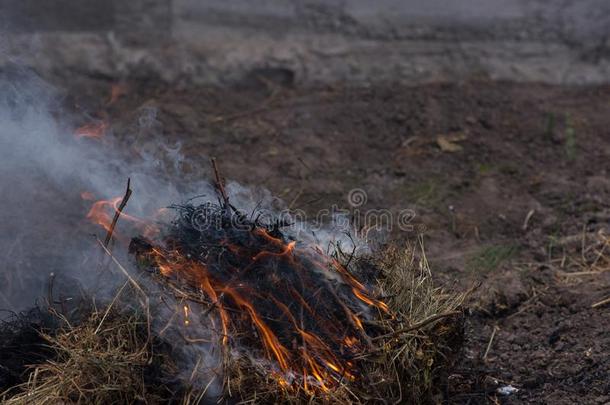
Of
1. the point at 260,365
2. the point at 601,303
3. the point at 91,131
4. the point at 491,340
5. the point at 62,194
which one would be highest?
the point at 91,131

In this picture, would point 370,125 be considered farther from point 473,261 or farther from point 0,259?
point 0,259

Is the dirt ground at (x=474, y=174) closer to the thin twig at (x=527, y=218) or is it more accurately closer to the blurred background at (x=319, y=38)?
the thin twig at (x=527, y=218)

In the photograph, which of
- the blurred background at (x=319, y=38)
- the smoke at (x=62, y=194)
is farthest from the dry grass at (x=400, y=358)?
the blurred background at (x=319, y=38)

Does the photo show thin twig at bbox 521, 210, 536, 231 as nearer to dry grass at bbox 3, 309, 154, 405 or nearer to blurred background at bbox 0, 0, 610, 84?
blurred background at bbox 0, 0, 610, 84

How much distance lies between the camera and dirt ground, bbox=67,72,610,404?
3.95 metres

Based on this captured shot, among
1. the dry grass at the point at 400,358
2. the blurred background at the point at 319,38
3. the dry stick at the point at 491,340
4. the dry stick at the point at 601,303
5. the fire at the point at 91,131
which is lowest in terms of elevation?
the dry stick at the point at 491,340

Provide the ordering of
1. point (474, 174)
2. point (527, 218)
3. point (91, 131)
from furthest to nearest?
point (474, 174) < point (527, 218) < point (91, 131)

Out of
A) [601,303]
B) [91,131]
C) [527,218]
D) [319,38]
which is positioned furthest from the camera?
[319,38]

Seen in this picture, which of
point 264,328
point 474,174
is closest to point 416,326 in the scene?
point 264,328

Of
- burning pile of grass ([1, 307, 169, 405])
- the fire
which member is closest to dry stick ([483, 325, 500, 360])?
burning pile of grass ([1, 307, 169, 405])

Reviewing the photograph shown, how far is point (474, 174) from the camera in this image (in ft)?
19.4

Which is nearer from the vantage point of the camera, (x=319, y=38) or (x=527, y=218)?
(x=527, y=218)

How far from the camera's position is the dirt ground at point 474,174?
3.95 meters

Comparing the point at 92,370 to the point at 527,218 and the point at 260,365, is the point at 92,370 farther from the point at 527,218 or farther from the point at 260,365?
the point at 527,218
